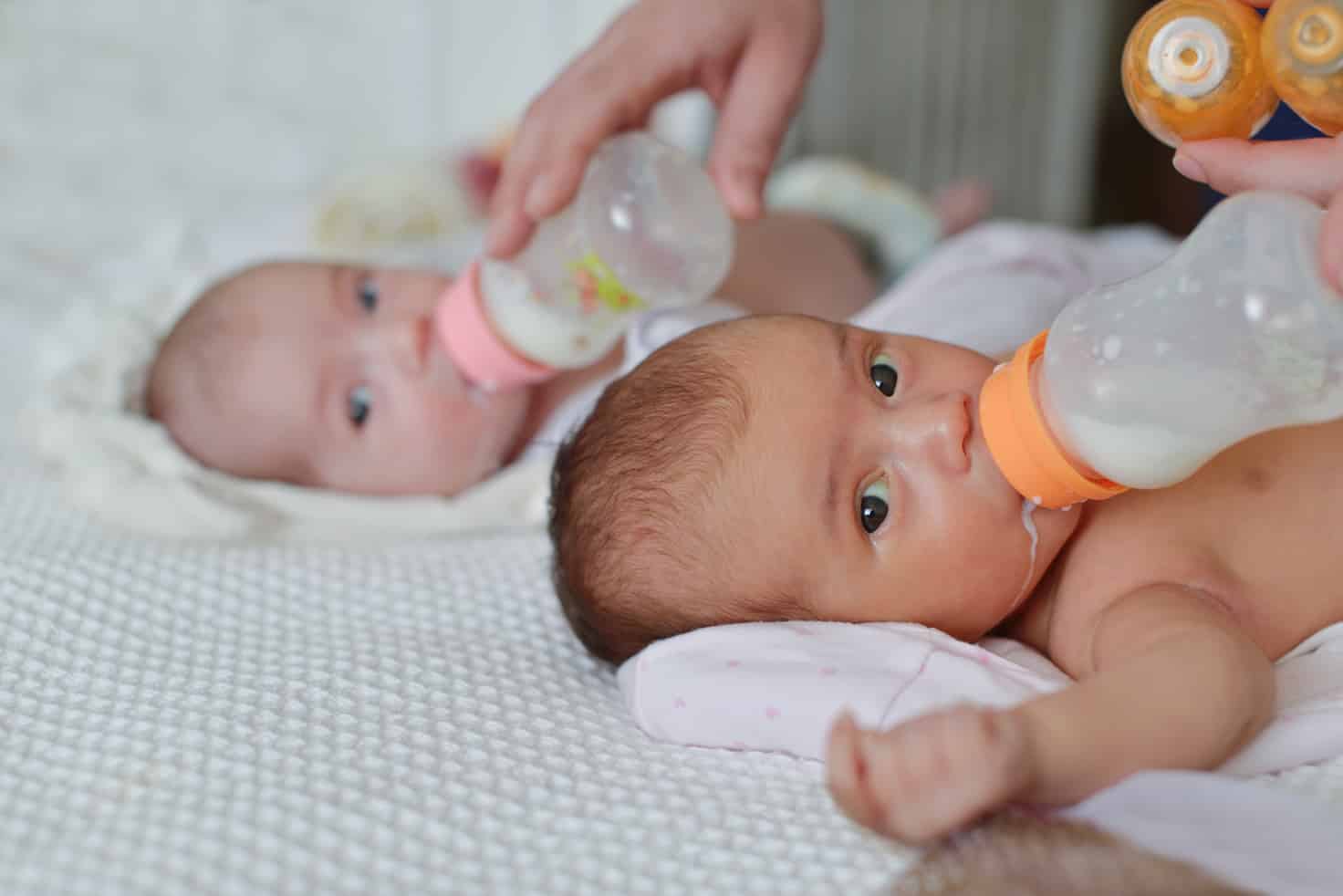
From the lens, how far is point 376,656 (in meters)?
1.04

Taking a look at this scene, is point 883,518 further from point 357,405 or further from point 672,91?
point 357,405

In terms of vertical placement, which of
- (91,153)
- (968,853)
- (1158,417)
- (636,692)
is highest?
(1158,417)

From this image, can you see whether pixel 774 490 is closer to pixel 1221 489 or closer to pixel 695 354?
pixel 695 354

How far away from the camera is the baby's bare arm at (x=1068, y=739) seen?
28.1 inches

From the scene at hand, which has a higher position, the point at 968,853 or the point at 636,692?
the point at 968,853

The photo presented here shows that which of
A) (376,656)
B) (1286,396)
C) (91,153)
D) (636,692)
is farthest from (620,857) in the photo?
(91,153)

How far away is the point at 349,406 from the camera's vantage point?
1.59m

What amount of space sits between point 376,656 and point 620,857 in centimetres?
34

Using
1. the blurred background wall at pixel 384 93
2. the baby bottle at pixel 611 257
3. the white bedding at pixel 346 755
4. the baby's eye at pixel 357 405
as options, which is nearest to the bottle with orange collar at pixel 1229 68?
the white bedding at pixel 346 755

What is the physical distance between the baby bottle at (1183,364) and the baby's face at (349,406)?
80 centimetres

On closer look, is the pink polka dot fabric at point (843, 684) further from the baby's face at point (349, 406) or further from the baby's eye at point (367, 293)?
the baby's eye at point (367, 293)

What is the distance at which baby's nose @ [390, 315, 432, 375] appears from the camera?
1.55 m

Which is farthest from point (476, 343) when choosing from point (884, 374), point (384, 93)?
point (384, 93)

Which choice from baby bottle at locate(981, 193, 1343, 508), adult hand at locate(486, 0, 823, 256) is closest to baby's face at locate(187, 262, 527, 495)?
adult hand at locate(486, 0, 823, 256)
